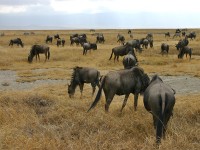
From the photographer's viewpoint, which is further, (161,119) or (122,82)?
(122,82)

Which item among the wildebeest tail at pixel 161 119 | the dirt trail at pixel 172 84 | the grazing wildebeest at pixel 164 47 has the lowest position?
the dirt trail at pixel 172 84

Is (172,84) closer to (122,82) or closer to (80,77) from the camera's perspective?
(80,77)

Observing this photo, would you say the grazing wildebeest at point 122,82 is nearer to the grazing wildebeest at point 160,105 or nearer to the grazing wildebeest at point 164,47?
the grazing wildebeest at point 160,105

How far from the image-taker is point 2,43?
53531mm

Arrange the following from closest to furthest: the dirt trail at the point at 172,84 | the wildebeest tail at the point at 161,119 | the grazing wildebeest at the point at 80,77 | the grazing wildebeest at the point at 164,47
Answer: the wildebeest tail at the point at 161,119
the grazing wildebeest at the point at 80,77
the dirt trail at the point at 172,84
the grazing wildebeest at the point at 164,47

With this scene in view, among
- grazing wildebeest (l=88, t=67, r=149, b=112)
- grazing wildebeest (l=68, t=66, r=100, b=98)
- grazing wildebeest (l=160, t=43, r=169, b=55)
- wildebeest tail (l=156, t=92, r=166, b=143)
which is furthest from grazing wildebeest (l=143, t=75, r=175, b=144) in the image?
grazing wildebeest (l=160, t=43, r=169, b=55)

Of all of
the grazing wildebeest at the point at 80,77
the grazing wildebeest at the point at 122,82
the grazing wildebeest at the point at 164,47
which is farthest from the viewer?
the grazing wildebeest at the point at 164,47

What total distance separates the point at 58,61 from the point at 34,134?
2456 centimetres

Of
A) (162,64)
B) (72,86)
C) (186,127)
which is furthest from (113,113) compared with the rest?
(162,64)

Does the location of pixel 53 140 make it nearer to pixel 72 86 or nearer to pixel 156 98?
pixel 156 98

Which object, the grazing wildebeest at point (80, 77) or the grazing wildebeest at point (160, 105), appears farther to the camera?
the grazing wildebeest at point (80, 77)

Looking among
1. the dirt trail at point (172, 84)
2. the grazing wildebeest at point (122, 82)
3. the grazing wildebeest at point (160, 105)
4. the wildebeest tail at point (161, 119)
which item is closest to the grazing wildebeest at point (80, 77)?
the dirt trail at point (172, 84)

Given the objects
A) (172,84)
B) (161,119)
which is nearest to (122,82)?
(161,119)

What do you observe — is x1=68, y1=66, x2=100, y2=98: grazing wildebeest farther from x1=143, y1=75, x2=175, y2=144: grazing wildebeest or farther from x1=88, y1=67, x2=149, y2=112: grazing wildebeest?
x1=143, y1=75, x2=175, y2=144: grazing wildebeest
